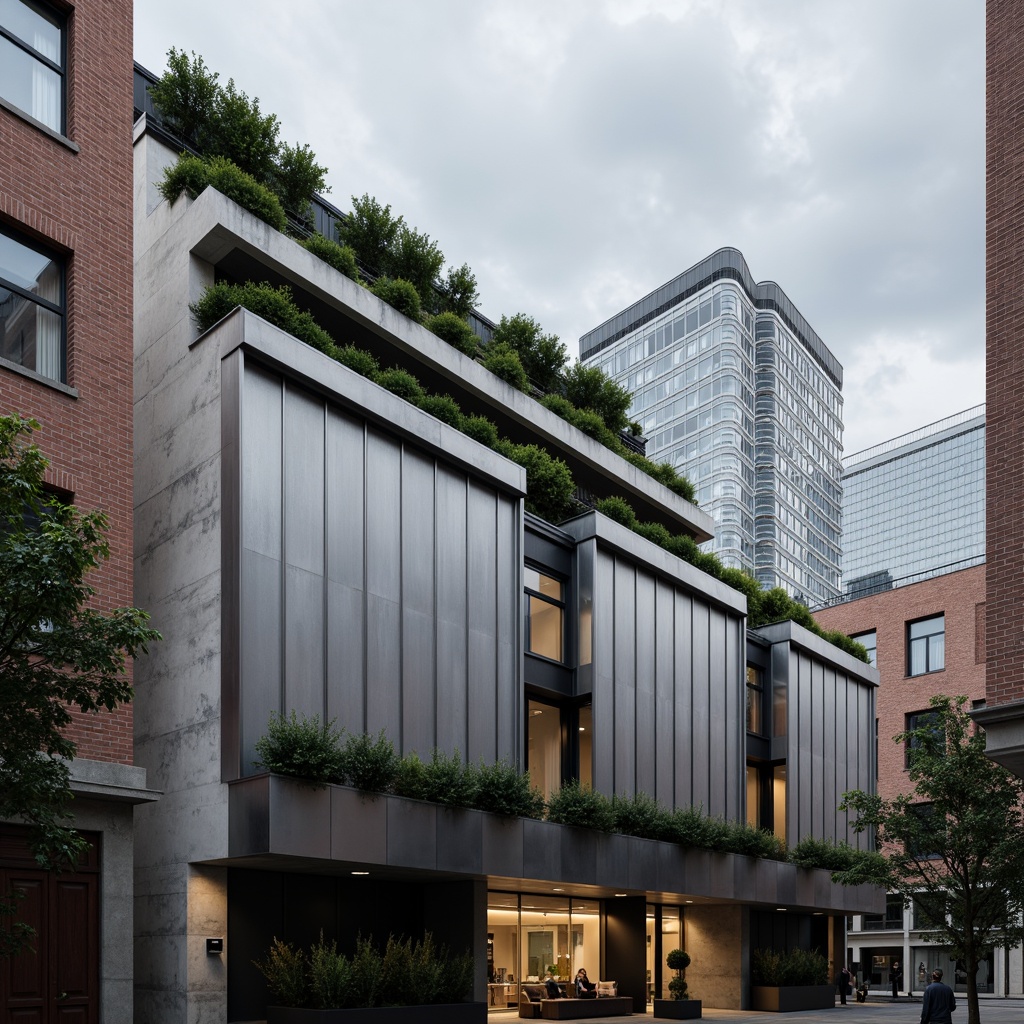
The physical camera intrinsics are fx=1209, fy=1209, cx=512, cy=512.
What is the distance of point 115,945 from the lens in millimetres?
18328

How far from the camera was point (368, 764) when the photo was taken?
23078mm

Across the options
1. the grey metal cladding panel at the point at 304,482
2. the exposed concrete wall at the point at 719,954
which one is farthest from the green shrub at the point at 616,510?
the exposed concrete wall at the point at 719,954

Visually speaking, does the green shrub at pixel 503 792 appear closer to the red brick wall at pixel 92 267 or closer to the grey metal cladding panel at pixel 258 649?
the grey metal cladding panel at pixel 258 649

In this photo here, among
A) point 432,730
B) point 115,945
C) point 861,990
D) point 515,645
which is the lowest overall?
point 861,990

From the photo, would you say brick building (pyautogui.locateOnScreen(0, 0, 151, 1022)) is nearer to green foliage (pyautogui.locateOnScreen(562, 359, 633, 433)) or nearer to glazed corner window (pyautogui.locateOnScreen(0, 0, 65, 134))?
glazed corner window (pyautogui.locateOnScreen(0, 0, 65, 134))

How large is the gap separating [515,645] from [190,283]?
37.0 feet

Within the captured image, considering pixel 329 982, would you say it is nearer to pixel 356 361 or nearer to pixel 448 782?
pixel 448 782

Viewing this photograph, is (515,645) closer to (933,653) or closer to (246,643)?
(246,643)

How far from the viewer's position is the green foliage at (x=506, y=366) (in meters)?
36.2

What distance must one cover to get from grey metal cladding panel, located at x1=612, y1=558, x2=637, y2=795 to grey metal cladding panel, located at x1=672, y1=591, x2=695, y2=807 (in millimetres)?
2608

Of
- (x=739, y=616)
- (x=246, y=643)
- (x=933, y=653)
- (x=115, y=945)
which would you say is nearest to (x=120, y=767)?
(x=115, y=945)

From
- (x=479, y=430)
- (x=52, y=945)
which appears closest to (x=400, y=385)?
(x=479, y=430)

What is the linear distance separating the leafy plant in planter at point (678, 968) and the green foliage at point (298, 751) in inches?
612

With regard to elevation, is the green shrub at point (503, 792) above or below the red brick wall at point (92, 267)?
below
